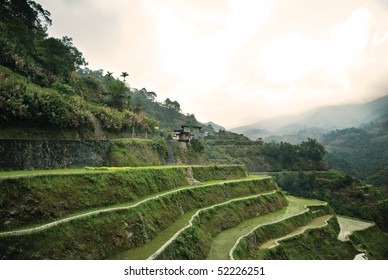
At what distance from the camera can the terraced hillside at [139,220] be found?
10.7 metres

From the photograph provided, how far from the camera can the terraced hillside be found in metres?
10.7

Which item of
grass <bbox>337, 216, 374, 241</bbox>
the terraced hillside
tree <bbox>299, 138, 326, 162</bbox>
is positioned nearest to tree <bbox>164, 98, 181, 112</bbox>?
tree <bbox>299, 138, 326, 162</bbox>

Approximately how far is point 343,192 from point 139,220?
58428mm

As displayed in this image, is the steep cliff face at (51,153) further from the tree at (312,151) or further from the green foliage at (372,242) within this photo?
the tree at (312,151)

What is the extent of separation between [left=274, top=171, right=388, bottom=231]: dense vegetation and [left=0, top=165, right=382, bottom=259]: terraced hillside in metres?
28.0

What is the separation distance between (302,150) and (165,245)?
267 ft

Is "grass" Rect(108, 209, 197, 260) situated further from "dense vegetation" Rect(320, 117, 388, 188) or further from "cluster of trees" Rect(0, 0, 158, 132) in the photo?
"dense vegetation" Rect(320, 117, 388, 188)

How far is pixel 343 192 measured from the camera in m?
61.7

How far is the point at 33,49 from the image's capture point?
35219 mm

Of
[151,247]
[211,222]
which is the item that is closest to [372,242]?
[211,222]

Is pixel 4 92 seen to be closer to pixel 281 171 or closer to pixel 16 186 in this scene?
pixel 16 186

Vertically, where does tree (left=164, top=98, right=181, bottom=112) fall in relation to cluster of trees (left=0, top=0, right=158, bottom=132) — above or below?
above

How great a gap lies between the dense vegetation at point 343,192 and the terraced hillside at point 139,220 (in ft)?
92.0

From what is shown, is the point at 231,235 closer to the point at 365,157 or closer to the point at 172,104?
the point at 172,104
